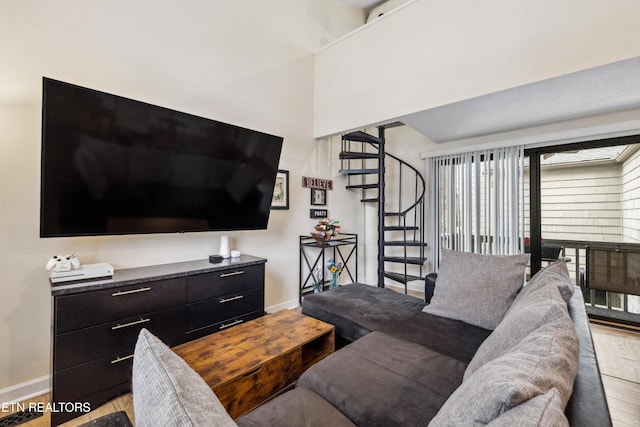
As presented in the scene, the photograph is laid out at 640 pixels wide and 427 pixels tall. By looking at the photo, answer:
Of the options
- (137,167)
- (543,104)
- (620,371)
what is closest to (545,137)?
(543,104)

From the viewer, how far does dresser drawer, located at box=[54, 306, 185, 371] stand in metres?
1.65

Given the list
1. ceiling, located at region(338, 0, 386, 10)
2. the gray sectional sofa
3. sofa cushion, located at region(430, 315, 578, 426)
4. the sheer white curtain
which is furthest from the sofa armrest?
ceiling, located at region(338, 0, 386, 10)

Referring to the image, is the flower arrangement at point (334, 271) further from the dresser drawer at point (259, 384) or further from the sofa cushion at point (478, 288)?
the dresser drawer at point (259, 384)

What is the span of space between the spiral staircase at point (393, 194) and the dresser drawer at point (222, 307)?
199 cm

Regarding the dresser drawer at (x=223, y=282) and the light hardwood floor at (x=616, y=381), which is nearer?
the light hardwood floor at (x=616, y=381)

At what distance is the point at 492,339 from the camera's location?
1.12 m

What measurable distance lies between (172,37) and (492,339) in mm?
3229

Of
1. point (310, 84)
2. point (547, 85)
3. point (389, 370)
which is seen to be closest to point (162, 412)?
point (389, 370)

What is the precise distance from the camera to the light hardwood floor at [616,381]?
173 cm

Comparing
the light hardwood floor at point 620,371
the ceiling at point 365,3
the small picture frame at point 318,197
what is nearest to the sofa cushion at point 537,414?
the light hardwood floor at point 620,371

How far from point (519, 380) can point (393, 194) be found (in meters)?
4.33

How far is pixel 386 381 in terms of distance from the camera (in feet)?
4.20

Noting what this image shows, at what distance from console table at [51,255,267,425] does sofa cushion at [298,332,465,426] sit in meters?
1.21

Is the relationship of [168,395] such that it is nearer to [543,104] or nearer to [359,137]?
[543,104]
